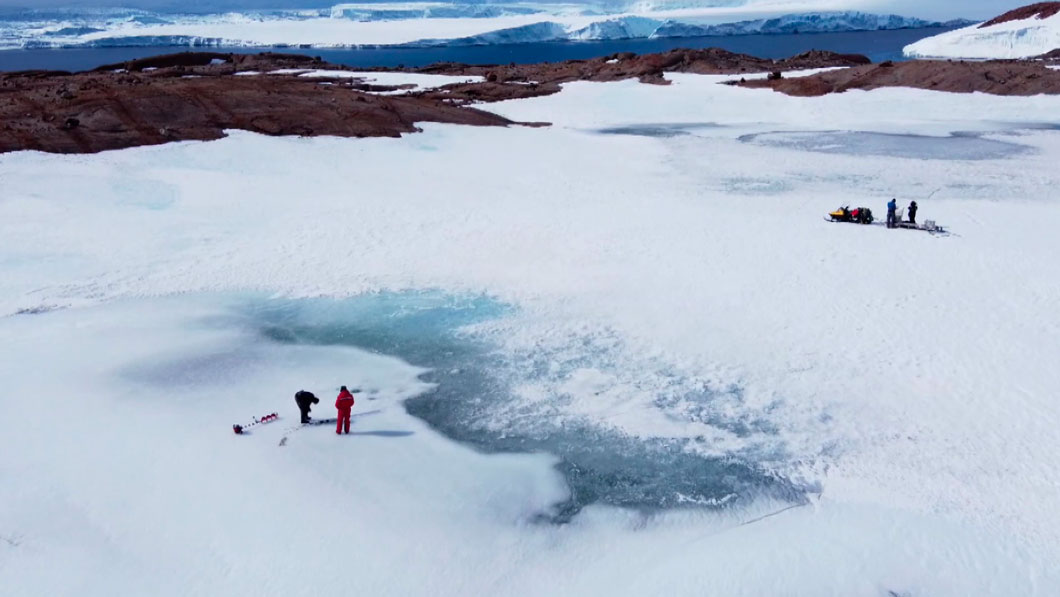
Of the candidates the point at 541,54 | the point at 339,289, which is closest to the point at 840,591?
the point at 339,289

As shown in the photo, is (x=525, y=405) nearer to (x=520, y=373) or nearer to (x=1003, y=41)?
(x=520, y=373)

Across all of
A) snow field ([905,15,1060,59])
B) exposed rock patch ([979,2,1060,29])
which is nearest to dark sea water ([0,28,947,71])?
snow field ([905,15,1060,59])

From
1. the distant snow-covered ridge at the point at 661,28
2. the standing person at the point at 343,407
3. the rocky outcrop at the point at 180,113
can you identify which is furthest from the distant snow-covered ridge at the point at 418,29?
the standing person at the point at 343,407

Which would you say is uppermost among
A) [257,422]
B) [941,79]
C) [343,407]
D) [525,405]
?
[941,79]

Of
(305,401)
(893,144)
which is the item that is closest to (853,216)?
(893,144)

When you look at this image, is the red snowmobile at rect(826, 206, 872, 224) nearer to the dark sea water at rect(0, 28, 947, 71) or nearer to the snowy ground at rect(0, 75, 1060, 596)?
the snowy ground at rect(0, 75, 1060, 596)

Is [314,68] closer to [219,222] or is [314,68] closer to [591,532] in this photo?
[219,222]

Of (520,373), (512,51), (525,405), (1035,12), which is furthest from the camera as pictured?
(512,51)
